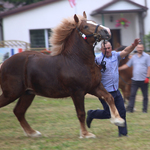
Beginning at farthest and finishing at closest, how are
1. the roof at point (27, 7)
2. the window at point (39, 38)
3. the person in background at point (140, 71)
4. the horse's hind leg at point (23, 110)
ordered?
the window at point (39, 38) < the roof at point (27, 7) < the person in background at point (140, 71) < the horse's hind leg at point (23, 110)

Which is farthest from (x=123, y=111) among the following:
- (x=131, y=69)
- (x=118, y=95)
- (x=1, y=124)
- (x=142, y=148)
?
Answer: (x=131, y=69)

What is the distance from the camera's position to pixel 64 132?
5.77 meters

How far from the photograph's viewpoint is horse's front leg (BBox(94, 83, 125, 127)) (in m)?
4.78

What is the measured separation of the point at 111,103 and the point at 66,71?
0.92m

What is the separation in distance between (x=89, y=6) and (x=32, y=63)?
12.2m

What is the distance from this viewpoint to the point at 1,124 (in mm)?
6625

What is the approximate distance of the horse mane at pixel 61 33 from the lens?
17.1ft

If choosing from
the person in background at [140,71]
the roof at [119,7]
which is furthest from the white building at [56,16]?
the person in background at [140,71]

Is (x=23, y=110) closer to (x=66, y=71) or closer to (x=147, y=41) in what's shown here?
(x=66, y=71)

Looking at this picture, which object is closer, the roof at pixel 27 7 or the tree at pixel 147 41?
the roof at pixel 27 7

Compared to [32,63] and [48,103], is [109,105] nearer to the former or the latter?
[32,63]

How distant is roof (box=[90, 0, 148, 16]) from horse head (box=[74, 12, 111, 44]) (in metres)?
11.6

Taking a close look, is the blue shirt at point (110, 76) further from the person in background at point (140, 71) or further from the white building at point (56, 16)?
the white building at point (56, 16)

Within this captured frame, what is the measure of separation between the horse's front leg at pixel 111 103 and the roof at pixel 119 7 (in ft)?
39.1
